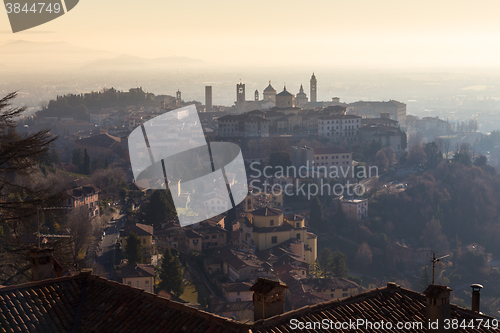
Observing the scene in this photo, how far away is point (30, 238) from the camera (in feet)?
25.0

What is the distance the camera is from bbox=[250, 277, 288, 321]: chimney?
2.71 meters

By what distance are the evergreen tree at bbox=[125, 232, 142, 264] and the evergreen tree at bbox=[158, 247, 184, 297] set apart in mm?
927

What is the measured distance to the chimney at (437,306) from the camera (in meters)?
2.78

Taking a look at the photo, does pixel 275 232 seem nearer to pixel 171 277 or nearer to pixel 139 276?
pixel 171 277

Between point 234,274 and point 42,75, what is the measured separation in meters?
29.7

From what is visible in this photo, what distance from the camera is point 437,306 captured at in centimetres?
281

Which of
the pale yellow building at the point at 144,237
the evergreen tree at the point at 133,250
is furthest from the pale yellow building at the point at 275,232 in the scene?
the evergreen tree at the point at 133,250

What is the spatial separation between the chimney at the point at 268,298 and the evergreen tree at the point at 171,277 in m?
8.15

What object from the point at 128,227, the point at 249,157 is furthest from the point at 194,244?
the point at 249,157

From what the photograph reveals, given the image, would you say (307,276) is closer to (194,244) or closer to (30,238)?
(194,244)

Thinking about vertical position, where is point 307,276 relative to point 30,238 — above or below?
below

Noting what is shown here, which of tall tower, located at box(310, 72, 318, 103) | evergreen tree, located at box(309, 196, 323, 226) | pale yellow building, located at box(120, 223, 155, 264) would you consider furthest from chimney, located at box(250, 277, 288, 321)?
tall tower, located at box(310, 72, 318, 103)

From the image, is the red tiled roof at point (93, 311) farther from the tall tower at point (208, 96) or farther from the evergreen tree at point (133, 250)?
the tall tower at point (208, 96)

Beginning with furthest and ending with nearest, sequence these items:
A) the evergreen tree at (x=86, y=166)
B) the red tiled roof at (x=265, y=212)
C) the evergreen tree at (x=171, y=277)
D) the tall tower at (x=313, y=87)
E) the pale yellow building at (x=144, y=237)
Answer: the tall tower at (x=313, y=87), the evergreen tree at (x=86, y=166), the red tiled roof at (x=265, y=212), the pale yellow building at (x=144, y=237), the evergreen tree at (x=171, y=277)
